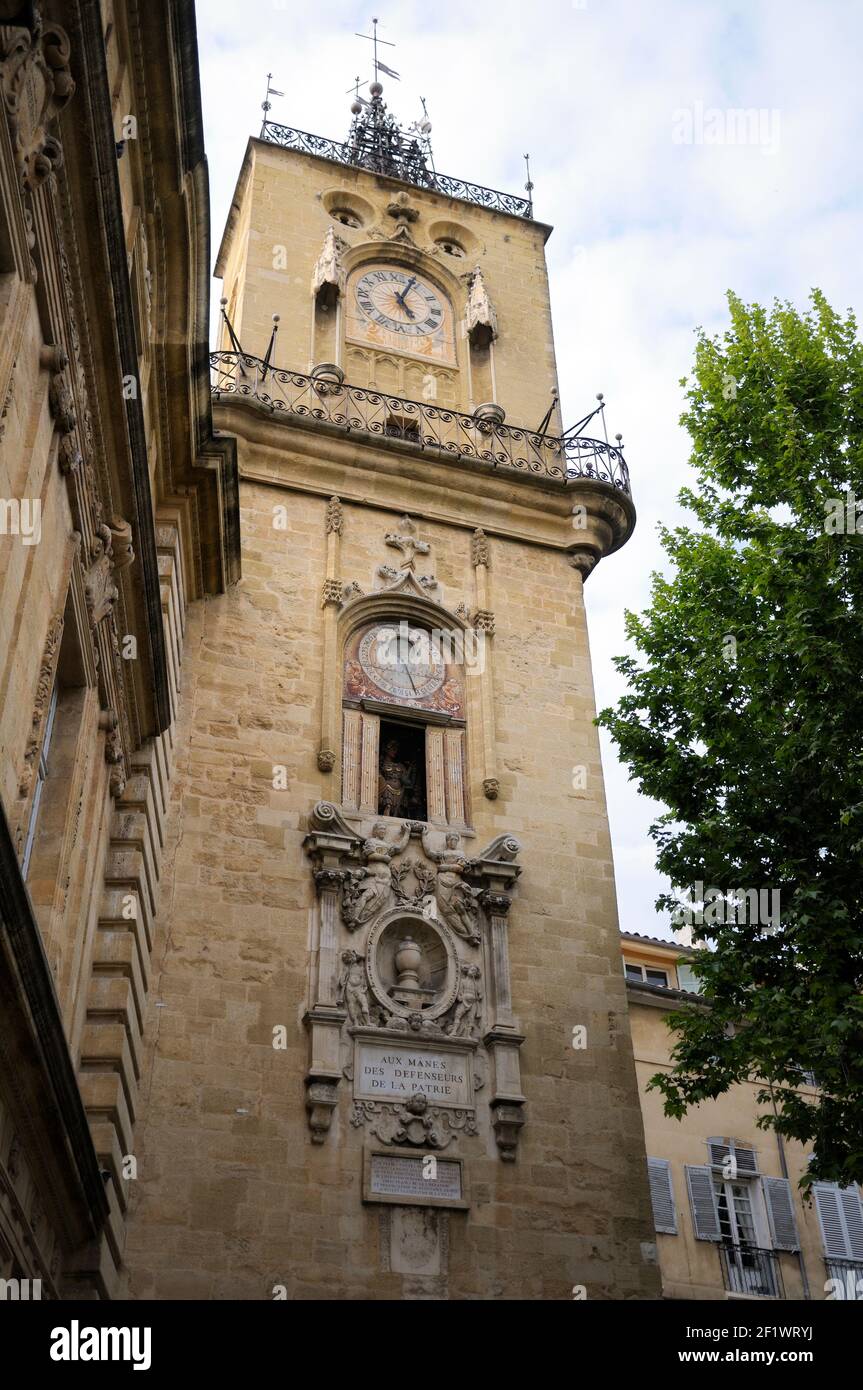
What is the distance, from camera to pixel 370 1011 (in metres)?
14.3

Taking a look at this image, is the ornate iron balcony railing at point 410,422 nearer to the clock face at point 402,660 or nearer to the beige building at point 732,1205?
the clock face at point 402,660

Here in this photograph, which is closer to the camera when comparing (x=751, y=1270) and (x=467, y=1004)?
(x=467, y=1004)

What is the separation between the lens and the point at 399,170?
2539 centimetres

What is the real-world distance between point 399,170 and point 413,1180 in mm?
18654

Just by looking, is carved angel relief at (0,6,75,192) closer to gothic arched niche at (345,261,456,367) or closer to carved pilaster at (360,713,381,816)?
carved pilaster at (360,713,381,816)

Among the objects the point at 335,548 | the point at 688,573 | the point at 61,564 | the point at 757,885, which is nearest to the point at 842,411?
the point at 688,573

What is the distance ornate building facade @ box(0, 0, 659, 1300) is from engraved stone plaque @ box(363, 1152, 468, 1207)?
0.04m

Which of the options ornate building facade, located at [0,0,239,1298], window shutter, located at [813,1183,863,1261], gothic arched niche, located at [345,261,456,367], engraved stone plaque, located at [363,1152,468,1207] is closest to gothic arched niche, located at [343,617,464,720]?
ornate building facade, located at [0,0,239,1298]

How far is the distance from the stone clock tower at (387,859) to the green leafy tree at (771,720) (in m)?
1.97

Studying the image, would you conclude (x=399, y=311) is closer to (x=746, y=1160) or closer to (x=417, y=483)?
(x=417, y=483)

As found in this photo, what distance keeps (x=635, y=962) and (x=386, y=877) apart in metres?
8.04

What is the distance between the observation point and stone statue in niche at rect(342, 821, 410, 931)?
583 inches

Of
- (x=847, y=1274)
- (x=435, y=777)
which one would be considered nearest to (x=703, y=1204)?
(x=847, y=1274)

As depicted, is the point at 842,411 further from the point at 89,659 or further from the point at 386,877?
the point at 89,659
